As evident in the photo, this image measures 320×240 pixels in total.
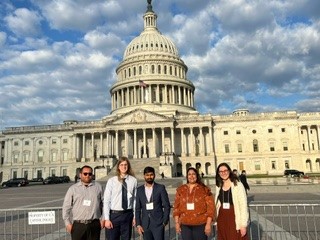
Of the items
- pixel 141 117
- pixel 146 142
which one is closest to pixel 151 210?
pixel 141 117

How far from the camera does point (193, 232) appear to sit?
24.8 ft

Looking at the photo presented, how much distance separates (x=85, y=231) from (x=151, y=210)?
1539mm

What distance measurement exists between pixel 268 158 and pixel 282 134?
6.88m

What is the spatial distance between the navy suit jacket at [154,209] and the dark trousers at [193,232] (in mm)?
514

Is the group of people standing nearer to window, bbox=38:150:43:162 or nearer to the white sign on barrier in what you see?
the white sign on barrier

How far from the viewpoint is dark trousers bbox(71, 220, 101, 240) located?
7641 millimetres

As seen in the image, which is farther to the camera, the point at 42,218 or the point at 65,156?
the point at 65,156

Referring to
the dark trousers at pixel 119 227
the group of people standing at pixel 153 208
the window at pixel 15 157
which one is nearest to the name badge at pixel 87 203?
the group of people standing at pixel 153 208

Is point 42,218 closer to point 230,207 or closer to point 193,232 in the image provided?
point 193,232

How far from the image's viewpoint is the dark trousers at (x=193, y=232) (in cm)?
751

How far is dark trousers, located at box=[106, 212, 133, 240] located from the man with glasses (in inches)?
13.0

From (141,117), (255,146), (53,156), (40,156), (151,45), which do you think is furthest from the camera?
(151,45)

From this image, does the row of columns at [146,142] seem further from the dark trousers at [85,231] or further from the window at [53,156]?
the dark trousers at [85,231]

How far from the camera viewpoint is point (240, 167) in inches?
3403
